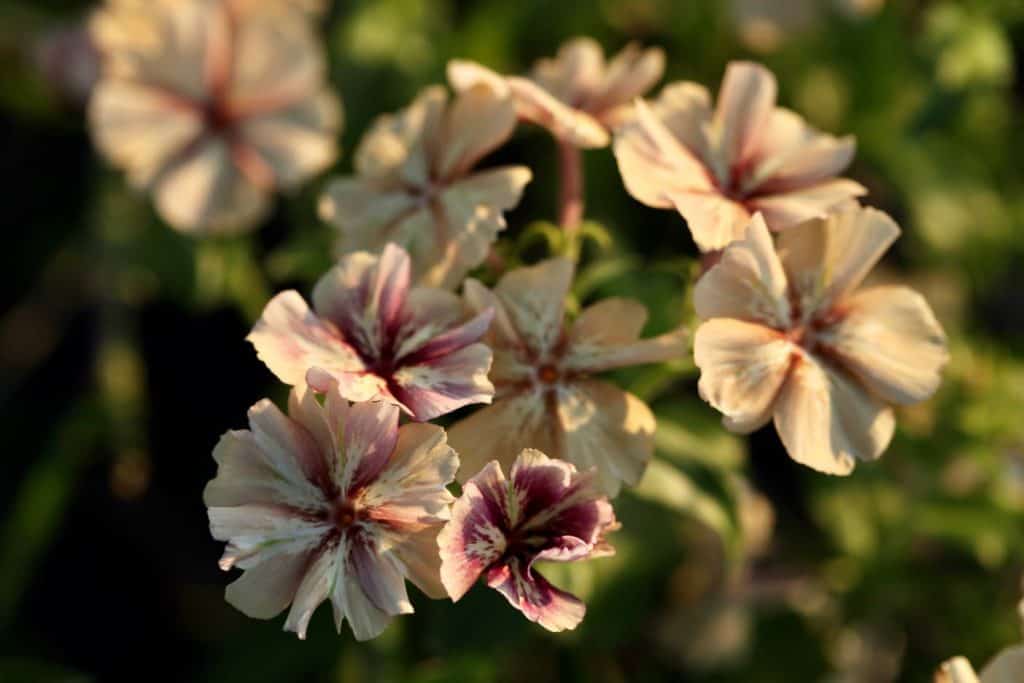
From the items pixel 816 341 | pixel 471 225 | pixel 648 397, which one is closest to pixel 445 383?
pixel 471 225

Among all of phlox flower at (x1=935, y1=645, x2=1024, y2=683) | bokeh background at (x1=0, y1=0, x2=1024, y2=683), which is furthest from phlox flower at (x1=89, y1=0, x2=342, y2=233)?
phlox flower at (x1=935, y1=645, x2=1024, y2=683)

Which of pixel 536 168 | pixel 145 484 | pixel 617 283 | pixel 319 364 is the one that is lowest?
pixel 145 484

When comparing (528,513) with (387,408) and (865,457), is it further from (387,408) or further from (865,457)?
(865,457)

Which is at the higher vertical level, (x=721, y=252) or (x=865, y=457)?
(x=721, y=252)

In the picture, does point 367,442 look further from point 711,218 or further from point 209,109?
point 209,109

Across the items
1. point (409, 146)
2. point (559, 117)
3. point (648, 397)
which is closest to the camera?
point (559, 117)

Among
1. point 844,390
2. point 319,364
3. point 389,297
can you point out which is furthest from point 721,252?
point 319,364
